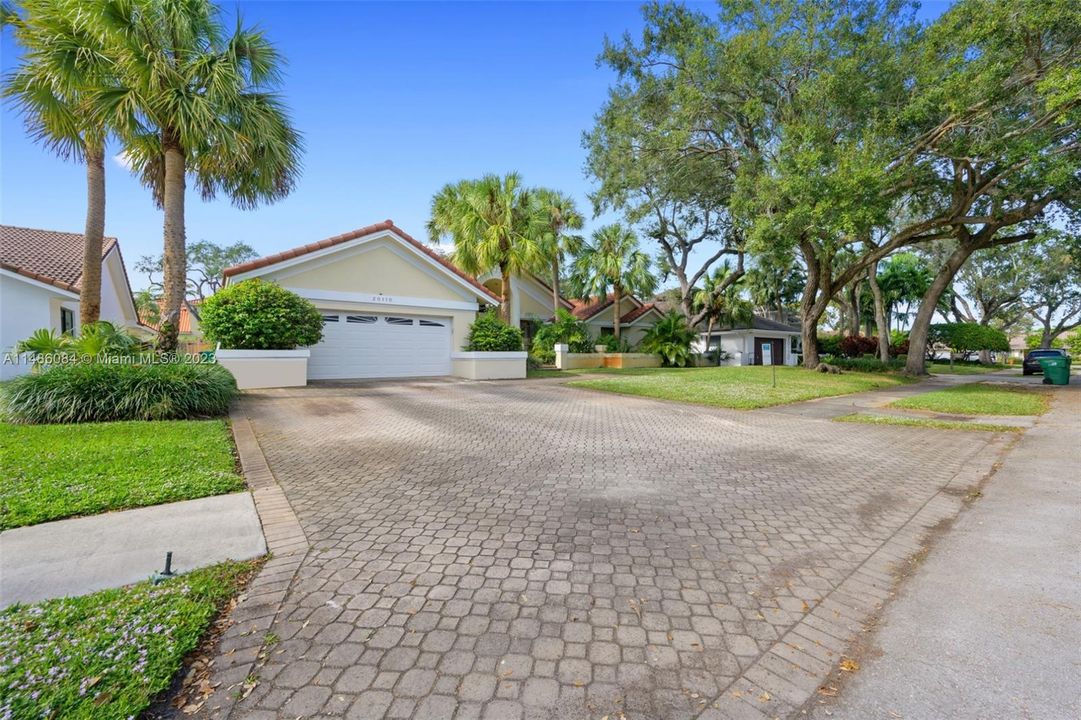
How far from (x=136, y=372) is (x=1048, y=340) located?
224ft

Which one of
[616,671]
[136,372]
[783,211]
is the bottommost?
[616,671]

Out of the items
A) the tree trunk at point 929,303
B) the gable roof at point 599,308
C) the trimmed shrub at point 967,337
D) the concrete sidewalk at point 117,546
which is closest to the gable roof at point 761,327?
the gable roof at point 599,308

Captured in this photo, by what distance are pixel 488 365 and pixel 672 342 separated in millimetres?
14346

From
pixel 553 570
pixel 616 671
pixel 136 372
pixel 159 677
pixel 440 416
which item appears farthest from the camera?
pixel 440 416

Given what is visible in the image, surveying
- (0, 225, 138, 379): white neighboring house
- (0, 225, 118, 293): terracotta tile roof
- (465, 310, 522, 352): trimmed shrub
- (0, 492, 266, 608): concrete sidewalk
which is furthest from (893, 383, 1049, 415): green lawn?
(0, 225, 118, 293): terracotta tile roof

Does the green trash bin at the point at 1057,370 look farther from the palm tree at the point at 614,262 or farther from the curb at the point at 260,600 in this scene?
the curb at the point at 260,600

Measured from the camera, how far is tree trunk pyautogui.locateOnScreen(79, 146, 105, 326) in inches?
486

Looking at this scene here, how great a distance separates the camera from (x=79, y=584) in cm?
287

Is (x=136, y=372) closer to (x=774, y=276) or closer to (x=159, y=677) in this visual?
(x=159, y=677)

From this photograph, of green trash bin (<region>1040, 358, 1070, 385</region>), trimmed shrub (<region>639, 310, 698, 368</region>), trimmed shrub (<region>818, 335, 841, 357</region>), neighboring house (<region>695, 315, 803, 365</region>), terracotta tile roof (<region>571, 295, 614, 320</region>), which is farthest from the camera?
trimmed shrub (<region>818, 335, 841, 357</region>)

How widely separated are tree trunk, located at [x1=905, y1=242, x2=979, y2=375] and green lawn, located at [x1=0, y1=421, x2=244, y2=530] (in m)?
25.9

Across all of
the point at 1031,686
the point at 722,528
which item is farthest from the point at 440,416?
the point at 1031,686

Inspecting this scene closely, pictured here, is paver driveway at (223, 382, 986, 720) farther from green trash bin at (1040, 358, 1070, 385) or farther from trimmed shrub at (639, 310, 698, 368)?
trimmed shrub at (639, 310, 698, 368)

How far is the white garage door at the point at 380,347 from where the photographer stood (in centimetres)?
1557
